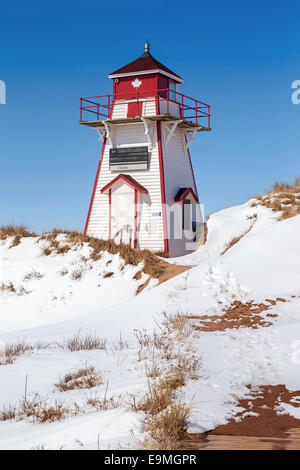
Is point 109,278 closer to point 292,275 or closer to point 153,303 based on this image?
point 153,303

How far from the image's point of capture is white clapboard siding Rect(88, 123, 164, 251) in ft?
87.7

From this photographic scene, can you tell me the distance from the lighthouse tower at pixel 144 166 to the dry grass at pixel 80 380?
18.9 metres

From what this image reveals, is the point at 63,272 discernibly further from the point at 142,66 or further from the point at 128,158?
the point at 142,66

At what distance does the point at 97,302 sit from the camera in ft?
65.1

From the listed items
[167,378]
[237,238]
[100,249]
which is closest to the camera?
[167,378]

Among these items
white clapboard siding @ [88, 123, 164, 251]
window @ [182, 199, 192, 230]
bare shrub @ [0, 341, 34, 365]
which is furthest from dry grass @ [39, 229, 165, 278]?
bare shrub @ [0, 341, 34, 365]

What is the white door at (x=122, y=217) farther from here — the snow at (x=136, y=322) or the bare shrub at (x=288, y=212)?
the bare shrub at (x=288, y=212)

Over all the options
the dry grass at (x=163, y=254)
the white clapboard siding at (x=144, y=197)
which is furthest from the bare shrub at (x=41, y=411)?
the white clapboard siding at (x=144, y=197)

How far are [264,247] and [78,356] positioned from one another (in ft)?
28.5

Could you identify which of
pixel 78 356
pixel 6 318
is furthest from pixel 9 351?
pixel 6 318

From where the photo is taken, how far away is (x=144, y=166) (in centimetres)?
2739

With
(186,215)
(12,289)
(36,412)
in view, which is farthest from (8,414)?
(186,215)

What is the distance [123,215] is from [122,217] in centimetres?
11

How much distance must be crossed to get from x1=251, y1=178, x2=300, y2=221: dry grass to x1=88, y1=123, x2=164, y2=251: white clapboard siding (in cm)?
524
